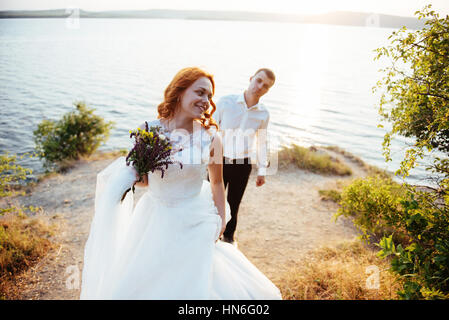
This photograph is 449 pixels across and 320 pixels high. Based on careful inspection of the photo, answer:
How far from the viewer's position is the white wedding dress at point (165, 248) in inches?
79.1

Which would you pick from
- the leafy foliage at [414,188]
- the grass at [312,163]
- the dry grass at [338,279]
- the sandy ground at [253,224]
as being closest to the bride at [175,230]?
the leafy foliage at [414,188]

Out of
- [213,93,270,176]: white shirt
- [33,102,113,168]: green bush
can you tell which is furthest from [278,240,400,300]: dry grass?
[33,102,113,168]: green bush

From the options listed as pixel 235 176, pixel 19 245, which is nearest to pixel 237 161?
pixel 235 176

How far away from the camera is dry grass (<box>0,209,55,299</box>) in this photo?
13.0 ft

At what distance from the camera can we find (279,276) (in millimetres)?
4254

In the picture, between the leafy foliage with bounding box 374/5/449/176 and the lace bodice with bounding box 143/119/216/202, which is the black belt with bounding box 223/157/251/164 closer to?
the lace bodice with bounding box 143/119/216/202

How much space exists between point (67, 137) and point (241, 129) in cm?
750

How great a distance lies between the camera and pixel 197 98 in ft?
8.19

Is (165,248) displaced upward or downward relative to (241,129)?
downward

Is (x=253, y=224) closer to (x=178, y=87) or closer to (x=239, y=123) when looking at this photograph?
(x=239, y=123)

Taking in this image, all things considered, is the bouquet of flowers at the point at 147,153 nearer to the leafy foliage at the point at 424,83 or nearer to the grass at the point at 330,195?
the leafy foliage at the point at 424,83

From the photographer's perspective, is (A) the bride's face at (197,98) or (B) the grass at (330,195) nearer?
(A) the bride's face at (197,98)
